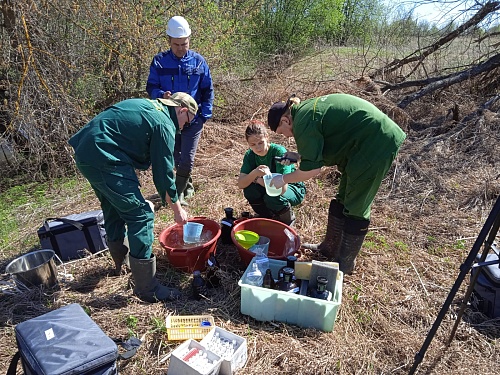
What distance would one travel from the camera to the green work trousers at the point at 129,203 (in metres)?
2.42

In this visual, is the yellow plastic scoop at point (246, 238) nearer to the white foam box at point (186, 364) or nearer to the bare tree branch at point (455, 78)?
the white foam box at point (186, 364)

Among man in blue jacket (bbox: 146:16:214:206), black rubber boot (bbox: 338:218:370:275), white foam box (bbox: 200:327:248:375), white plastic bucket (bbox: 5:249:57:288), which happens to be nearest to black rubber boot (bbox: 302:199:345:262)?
black rubber boot (bbox: 338:218:370:275)

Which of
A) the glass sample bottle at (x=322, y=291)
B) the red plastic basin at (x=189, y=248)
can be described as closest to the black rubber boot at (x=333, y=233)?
the glass sample bottle at (x=322, y=291)

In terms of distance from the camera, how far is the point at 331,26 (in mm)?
13336

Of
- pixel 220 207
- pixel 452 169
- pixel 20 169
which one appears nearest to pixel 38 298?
pixel 220 207

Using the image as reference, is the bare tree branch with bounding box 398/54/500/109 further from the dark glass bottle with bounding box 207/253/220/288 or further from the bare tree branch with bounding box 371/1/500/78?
the dark glass bottle with bounding box 207/253/220/288

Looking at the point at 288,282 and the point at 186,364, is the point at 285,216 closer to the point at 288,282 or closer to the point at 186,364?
the point at 288,282

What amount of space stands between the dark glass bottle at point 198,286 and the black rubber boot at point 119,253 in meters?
0.64

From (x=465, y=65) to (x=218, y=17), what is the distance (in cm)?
466

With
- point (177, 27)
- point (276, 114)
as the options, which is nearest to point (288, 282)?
point (276, 114)

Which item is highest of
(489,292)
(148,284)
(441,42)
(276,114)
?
(441,42)

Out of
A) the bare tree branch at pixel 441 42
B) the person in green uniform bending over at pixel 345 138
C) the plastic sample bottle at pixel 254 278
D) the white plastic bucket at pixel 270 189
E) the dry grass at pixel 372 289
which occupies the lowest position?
the dry grass at pixel 372 289

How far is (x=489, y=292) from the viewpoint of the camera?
2.59 m

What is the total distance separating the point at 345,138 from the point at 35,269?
8.16 feet
